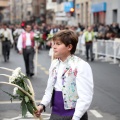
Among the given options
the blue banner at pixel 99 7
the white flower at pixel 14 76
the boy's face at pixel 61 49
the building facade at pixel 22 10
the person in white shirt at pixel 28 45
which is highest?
the boy's face at pixel 61 49

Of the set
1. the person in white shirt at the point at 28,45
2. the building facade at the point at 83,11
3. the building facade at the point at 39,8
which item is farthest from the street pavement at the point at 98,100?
the building facade at the point at 39,8

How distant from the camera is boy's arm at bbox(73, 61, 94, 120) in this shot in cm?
530

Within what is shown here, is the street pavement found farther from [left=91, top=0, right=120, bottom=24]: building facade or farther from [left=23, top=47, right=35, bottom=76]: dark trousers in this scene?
[left=91, top=0, right=120, bottom=24]: building facade

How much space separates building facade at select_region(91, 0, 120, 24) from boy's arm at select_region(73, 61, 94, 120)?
40.2 meters

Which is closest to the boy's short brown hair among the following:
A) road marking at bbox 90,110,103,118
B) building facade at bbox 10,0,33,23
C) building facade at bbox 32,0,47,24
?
road marking at bbox 90,110,103,118

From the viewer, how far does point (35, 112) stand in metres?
5.55

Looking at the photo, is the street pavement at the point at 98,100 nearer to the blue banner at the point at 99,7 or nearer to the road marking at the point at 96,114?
the road marking at the point at 96,114

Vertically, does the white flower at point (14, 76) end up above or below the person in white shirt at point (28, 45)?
above

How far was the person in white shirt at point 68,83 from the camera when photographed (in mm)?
5375

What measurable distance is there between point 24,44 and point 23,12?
342 ft

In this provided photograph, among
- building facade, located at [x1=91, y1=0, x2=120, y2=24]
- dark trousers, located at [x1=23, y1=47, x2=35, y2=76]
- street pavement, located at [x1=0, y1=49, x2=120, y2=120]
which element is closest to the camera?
street pavement, located at [x1=0, y1=49, x2=120, y2=120]

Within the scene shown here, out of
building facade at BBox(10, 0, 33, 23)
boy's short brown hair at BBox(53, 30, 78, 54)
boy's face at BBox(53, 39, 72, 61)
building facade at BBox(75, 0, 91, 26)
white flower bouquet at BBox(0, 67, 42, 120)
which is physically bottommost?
building facade at BBox(10, 0, 33, 23)

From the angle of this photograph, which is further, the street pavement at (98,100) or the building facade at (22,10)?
the building facade at (22,10)

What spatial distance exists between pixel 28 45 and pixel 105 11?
33.2 meters
